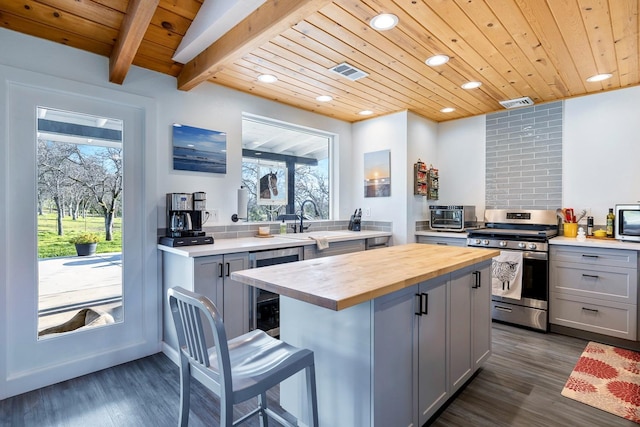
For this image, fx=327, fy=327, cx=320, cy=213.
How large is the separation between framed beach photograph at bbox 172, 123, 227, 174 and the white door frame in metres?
0.24

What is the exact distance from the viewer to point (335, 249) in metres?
3.40

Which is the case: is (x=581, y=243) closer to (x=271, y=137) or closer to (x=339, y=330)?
(x=339, y=330)

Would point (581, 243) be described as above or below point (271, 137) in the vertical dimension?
below

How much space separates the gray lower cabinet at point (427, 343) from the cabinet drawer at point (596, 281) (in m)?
1.37

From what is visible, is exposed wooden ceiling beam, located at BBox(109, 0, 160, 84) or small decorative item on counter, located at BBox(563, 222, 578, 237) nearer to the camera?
exposed wooden ceiling beam, located at BBox(109, 0, 160, 84)

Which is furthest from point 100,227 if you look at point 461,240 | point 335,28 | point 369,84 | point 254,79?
point 461,240

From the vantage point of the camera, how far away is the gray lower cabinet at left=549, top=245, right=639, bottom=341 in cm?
281

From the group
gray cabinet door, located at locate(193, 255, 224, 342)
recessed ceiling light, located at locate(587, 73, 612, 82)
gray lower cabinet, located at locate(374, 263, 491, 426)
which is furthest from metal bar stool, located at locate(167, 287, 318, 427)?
recessed ceiling light, located at locate(587, 73, 612, 82)

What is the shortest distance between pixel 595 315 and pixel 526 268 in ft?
2.14

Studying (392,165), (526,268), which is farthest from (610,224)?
(392,165)

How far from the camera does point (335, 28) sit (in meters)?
2.18

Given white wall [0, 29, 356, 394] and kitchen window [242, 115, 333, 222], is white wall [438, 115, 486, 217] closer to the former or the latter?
kitchen window [242, 115, 333, 222]

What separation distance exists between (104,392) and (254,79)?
270 centimetres

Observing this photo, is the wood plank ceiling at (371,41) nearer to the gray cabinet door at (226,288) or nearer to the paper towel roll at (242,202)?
the paper towel roll at (242,202)
